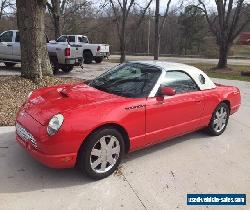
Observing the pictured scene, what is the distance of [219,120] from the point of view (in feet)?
20.7

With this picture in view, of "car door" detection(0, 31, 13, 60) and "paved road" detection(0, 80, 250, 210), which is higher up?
"car door" detection(0, 31, 13, 60)

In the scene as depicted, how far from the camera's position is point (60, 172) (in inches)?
175

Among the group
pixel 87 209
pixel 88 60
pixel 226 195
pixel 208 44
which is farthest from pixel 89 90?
pixel 208 44

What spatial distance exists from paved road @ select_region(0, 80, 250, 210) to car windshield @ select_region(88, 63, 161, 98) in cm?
101

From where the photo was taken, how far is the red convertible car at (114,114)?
4.03 m

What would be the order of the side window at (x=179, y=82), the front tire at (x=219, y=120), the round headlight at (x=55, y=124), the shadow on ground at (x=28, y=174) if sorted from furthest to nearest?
1. the front tire at (x=219, y=120)
2. the side window at (x=179, y=82)
3. the shadow on ground at (x=28, y=174)
4. the round headlight at (x=55, y=124)

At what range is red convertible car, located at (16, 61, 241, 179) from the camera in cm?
403

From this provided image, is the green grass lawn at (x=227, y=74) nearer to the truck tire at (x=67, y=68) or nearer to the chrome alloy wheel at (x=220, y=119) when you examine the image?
the truck tire at (x=67, y=68)

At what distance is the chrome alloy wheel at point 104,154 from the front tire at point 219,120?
2420 millimetres

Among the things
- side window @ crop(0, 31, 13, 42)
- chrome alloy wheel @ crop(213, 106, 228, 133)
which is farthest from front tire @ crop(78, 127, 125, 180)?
side window @ crop(0, 31, 13, 42)

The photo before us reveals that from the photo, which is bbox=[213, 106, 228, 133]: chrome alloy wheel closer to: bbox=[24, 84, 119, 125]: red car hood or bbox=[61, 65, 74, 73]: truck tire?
bbox=[24, 84, 119, 125]: red car hood

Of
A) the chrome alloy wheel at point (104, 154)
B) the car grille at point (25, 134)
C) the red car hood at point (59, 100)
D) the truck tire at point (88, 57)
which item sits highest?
the truck tire at point (88, 57)

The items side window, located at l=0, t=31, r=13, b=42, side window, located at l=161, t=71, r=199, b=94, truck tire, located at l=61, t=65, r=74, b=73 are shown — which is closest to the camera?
side window, located at l=161, t=71, r=199, b=94

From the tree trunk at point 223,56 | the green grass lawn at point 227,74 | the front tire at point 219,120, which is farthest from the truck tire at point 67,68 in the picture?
the tree trunk at point 223,56
